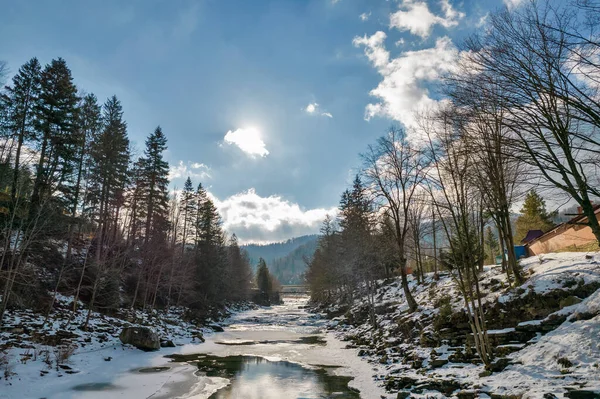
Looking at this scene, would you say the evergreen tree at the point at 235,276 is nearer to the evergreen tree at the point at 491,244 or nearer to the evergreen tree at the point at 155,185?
the evergreen tree at the point at 155,185

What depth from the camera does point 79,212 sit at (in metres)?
26.0

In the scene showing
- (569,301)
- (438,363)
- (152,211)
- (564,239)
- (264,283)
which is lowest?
(438,363)

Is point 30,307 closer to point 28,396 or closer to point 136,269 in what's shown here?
point 28,396

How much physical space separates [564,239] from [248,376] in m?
24.8

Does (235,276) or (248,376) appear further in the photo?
(235,276)

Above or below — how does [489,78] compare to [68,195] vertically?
below

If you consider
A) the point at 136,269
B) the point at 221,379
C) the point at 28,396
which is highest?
the point at 136,269

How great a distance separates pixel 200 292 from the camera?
134 feet

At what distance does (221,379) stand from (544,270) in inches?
605

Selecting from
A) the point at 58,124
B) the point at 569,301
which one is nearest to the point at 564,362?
the point at 569,301

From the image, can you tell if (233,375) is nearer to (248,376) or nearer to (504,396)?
(248,376)

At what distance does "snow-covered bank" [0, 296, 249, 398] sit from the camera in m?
10.8

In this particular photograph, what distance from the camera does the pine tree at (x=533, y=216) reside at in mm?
35438

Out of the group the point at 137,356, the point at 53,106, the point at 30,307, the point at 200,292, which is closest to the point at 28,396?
the point at 137,356
